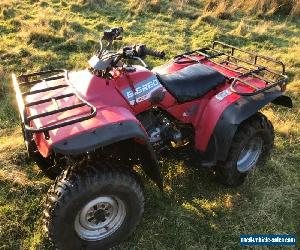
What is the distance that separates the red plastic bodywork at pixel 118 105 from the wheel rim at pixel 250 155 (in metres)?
0.55

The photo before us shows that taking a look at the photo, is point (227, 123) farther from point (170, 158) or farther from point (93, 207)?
point (93, 207)

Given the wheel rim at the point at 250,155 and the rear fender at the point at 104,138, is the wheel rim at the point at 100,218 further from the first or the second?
the wheel rim at the point at 250,155

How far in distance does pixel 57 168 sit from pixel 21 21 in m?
5.64

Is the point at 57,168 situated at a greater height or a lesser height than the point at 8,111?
greater

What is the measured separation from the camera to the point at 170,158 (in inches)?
167

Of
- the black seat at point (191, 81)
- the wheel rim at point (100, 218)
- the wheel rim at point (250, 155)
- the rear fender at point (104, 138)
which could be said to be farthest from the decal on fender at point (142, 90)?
the wheel rim at point (250, 155)

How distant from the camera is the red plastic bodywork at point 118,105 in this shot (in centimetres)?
308

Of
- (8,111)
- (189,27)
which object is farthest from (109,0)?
(8,111)

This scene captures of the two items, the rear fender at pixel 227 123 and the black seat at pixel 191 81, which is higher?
the black seat at pixel 191 81

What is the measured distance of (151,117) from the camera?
12.6 feet

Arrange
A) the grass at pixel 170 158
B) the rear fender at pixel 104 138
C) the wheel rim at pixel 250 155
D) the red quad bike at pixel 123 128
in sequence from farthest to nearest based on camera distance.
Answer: the wheel rim at pixel 250 155 < the grass at pixel 170 158 < the red quad bike at pixel 123 128 < the rear fender at pixel 104 138

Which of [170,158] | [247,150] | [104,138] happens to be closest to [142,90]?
[104,138]

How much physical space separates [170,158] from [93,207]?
1.18 metres

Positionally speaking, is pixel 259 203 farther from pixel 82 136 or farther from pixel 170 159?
pixel 82 136
